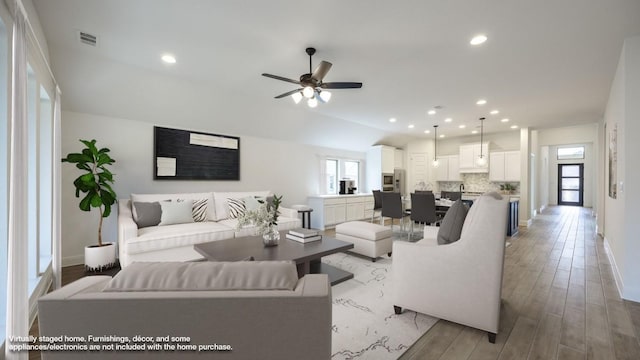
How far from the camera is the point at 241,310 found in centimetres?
84

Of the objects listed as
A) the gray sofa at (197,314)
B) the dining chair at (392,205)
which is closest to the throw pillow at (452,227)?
the gray sofa at (197,314)

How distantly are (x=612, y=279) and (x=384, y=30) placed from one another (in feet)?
13.0

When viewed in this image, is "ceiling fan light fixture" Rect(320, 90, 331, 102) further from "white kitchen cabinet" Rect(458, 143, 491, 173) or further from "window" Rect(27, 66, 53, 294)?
"white kitchen cabinet" Rect(458, 143, 491, 173)

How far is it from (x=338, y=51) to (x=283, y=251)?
2258 millimetres

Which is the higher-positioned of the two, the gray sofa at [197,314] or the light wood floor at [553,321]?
the gray sofa at [197,314]

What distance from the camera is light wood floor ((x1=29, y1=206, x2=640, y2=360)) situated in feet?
5.95

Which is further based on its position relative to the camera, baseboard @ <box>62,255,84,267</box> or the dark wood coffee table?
baseboard @ <box>62,255,84,267</box>

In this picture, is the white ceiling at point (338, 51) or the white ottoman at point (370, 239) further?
the white ottoman at point (370, 239)

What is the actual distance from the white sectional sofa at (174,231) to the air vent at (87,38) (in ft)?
6.65

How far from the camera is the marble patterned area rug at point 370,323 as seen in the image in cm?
184

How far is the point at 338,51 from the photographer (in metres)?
2.86

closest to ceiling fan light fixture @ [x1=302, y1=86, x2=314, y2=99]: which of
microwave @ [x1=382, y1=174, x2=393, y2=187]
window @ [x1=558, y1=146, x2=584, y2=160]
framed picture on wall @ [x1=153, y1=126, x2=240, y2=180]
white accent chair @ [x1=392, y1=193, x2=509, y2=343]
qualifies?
white accent chair @ [x1=392, y1=193, x2=509, y2=343]

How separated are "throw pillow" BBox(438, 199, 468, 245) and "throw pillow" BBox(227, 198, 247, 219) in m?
3.32

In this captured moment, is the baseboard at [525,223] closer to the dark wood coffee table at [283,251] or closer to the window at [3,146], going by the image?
the dark wood coffee table at [283,251]
